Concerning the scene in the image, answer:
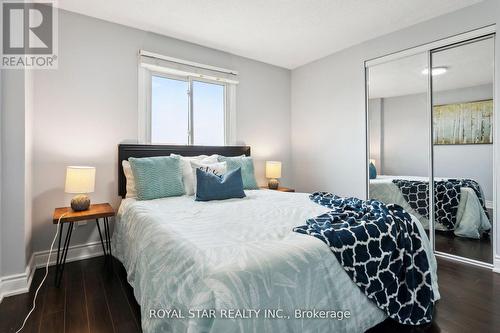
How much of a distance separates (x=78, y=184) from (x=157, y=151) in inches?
36.8

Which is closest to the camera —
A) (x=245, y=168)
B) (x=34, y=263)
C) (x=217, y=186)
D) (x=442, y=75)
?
(x=34, y=263)

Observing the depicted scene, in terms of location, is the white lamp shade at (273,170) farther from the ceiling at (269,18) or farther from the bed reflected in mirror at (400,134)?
the ceiling at (269,18)

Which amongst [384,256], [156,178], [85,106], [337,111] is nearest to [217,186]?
[156,178]

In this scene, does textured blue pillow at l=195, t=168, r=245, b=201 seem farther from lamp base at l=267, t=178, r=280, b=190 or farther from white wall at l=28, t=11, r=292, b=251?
lamp base at l=267, t=178, r=280, b=190

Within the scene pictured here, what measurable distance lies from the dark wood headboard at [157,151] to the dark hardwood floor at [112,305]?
980mm

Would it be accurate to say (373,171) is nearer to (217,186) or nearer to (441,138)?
(441,138)

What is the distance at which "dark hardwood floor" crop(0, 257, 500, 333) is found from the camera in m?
1.61

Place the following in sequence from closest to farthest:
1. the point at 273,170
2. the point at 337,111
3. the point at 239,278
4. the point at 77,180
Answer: the point at 239,278, the point at 77,180, the point at 337,111, the point at 273,170

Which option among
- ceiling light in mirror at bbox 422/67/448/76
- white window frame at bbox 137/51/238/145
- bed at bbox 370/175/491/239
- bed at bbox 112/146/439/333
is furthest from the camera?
white window frame at bbox 137/51/238/145

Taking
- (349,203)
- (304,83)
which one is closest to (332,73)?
(304,83)

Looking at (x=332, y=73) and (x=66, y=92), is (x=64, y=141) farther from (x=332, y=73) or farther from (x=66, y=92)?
(x=332, y=73)

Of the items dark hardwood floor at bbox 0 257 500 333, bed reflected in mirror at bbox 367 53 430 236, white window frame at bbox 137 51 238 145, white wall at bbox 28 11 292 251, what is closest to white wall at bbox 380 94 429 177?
bed reflected in mirror at bbox 367 53 430 236

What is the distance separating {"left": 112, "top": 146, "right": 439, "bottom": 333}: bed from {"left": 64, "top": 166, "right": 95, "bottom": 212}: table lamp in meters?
0.87

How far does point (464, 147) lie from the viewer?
104 inches
